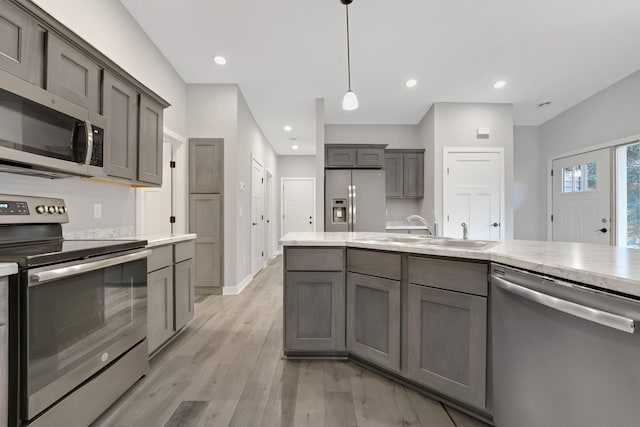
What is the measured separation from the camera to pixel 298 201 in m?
8.35

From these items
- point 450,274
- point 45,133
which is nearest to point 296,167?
point 45,133

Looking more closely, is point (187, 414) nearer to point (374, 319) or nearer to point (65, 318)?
point (65, 318)

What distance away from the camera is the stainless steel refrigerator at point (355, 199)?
5059mm

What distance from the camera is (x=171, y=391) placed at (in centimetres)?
183

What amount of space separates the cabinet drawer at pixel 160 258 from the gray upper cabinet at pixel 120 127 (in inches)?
23.8

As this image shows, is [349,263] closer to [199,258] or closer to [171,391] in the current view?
[171,391]

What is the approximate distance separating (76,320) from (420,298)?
1.76 meters

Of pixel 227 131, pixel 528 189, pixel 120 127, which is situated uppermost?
pixel 227 131

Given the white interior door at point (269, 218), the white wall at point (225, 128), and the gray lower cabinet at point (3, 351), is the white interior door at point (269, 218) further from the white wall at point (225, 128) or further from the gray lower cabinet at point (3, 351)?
the gray lower cabinet at point (3, 351)

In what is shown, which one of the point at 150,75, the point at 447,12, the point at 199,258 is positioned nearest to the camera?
the point at 447,12

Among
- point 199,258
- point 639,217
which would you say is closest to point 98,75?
point 199,258

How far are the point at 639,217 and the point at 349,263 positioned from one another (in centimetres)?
467

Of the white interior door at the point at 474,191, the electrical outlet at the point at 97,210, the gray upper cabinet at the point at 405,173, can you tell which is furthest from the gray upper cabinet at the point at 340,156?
the electrical outlet at the point at 97,210

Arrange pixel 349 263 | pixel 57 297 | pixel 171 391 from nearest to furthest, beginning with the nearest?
1. pixel 57 297
2. pixel 171 391
3. pixel 349 263
